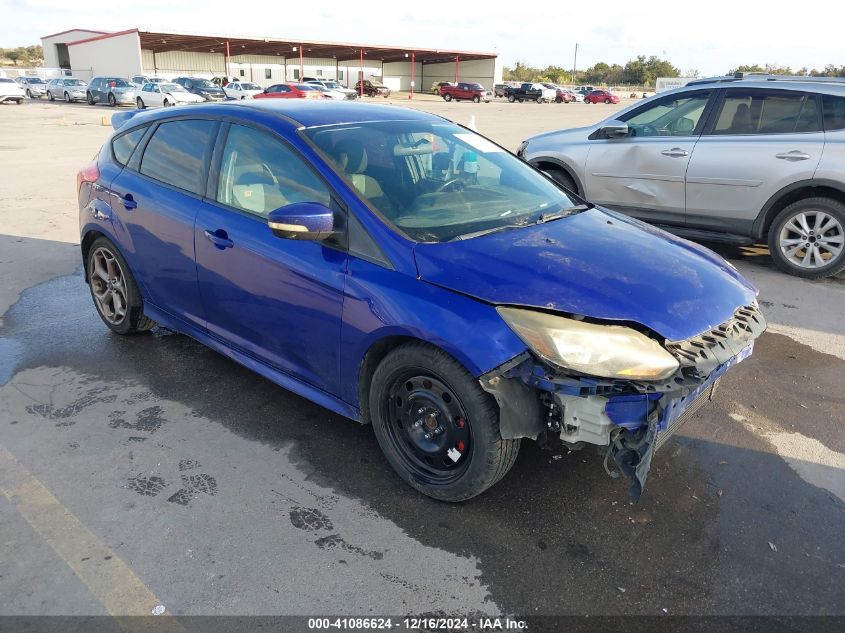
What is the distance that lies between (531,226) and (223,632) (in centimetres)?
227

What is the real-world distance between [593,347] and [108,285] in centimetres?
374

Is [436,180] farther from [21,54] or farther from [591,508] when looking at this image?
[21,54]

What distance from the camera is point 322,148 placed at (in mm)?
3430

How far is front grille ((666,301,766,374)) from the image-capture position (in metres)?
2.69

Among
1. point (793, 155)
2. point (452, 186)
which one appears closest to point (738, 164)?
point (793, 155)

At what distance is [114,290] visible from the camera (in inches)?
190

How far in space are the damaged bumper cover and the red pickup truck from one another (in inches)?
1954

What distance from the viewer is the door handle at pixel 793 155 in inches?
242

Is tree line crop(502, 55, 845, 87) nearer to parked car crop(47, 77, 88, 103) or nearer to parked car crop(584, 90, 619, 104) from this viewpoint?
parked car crop(584, 90, 619, 104)

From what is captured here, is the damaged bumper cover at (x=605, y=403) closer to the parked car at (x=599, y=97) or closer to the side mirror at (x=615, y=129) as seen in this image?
the side mirror at (x=615, y=129)

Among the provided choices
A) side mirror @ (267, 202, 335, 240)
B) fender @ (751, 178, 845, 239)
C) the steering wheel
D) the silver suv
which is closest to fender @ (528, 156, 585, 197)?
the silver suv

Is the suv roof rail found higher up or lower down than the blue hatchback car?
higher up

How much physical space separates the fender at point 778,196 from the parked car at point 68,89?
4075cm

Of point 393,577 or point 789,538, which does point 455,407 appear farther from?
point 789,538
